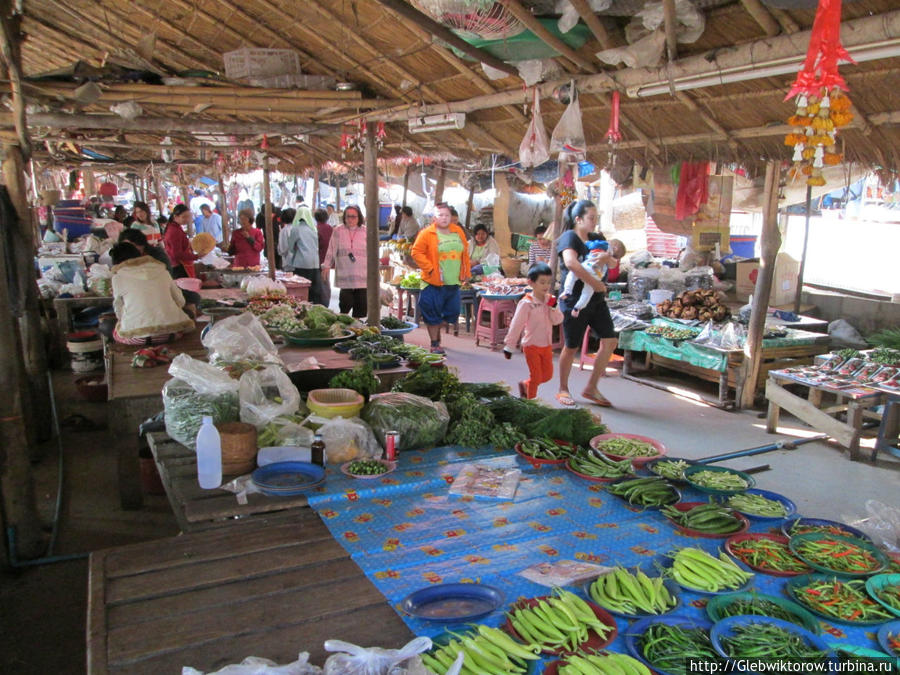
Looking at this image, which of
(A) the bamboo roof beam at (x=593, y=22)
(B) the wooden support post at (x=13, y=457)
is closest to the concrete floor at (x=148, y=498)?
(B) the wooden support post at (x=13, y=457)

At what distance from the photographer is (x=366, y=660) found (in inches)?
67.4

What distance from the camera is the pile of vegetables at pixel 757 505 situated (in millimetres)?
2918

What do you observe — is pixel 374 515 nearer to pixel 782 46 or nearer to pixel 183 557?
pixel 183 557

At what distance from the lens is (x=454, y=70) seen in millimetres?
6500

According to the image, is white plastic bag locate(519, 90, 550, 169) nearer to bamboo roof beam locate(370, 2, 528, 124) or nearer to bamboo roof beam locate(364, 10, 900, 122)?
bamboo roof beam locate(364, 10, 900, 122)

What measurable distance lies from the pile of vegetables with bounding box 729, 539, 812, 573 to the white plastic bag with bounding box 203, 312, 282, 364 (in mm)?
3233

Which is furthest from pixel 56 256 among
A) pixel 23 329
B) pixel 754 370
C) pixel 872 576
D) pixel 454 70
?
pixel 872 576

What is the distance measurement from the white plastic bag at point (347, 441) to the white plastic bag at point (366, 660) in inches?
71.1

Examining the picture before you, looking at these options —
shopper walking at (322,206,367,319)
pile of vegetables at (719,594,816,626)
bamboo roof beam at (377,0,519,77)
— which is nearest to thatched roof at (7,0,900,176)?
bamboo roof beam at (377,0,519,77)

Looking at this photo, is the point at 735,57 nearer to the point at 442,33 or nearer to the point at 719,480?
the point at 442,33

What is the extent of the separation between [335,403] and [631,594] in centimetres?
223

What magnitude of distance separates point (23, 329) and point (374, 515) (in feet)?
17.3

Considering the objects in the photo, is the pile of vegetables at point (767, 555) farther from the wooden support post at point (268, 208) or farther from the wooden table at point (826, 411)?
the wooden support post at point (268, 208)

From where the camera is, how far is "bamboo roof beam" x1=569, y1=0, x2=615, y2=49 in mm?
4070
